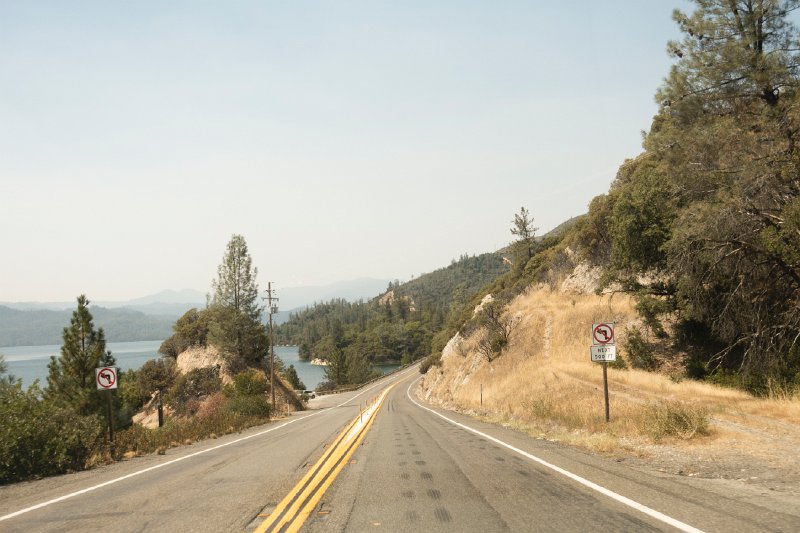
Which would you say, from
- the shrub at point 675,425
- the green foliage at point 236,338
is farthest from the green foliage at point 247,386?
the shrub at point 675,425

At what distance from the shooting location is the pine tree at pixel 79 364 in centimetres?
3859

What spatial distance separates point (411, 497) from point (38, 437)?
1022 centimetres

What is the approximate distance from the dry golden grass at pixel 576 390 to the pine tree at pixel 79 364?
91.9 ft

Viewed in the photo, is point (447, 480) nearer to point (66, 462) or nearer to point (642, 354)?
point (66, 462)

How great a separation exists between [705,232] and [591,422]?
936cm

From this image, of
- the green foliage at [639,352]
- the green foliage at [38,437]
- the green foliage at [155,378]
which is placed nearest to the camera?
the green foliage at [38,437]

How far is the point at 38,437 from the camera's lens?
41.3 feet

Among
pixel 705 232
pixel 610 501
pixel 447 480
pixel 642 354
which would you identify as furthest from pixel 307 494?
pixel 642 354

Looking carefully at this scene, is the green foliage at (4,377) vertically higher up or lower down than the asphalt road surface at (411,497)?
higher up

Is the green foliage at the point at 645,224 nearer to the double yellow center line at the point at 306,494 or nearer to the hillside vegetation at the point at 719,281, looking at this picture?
the hillside vegetation at the point at 719,281

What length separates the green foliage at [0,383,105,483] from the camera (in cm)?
1181

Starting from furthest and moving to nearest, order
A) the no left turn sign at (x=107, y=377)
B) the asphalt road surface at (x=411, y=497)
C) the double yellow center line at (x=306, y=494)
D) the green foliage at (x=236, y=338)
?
the green foliage at (x=236, y=338)
the no left turn sign at (x=107, y=377)
the double yellow center line at (x=306, y=494)
the asphalt road surface at (x=411, y=497)

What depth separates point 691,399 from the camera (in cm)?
1956

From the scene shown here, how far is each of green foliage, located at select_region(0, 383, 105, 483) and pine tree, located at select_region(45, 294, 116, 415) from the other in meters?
27.7
